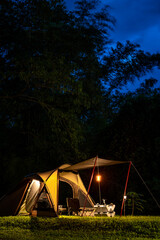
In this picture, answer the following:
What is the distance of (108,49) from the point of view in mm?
14898

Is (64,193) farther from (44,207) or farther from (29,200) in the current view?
(44,207)

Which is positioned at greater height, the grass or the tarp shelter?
the tarp shelter

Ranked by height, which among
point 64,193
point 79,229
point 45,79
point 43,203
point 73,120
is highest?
point 45,79

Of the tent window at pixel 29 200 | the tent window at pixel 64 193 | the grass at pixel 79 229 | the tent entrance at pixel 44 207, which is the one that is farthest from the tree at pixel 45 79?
the grass at pixel 79 229

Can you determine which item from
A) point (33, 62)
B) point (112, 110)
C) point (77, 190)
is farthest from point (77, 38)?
point (77, 190)

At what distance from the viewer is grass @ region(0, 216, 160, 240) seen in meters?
7.03

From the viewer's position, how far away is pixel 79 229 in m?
7.79

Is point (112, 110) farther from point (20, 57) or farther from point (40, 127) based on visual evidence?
point (20, 57)

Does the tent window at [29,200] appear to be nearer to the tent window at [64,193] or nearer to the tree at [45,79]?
the tree at [45,79]

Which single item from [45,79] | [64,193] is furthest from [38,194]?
[64,193]

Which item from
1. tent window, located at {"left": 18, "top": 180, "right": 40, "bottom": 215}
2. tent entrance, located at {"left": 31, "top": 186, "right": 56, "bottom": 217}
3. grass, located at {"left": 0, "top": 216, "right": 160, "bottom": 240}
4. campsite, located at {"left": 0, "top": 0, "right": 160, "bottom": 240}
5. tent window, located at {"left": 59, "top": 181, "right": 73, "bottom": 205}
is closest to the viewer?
grass, located at {"left": 0, "top": 216, "right": 160, "bottom": 240}

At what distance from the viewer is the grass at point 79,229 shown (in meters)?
7.03

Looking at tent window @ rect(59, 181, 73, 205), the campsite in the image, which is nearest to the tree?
the campsite

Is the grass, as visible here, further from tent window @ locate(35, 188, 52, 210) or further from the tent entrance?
tent window @ locate(35, 188, 52, 210)
